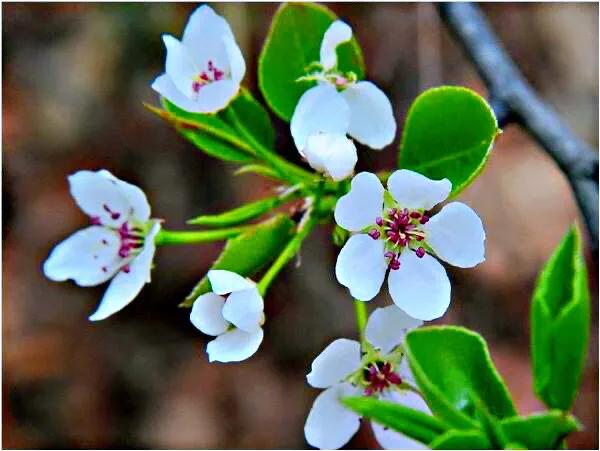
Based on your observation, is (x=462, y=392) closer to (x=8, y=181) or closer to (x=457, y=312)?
(x=457, y=312)

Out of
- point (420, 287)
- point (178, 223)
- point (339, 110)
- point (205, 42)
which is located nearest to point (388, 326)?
point (420, 287)

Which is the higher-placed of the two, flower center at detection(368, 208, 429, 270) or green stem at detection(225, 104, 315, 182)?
green stem at detection(225, 104, 315, 182)

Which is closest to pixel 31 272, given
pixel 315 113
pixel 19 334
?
pixel 19 334

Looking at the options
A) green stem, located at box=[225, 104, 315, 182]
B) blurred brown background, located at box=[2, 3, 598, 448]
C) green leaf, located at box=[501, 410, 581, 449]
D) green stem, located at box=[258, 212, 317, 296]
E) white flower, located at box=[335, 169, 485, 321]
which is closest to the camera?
green leaf, located at box=[501, 410, 581, 449]

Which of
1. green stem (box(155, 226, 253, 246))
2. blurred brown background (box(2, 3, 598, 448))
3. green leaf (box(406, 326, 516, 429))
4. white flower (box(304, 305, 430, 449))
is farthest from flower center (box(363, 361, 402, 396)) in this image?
blurred brown background (box(2, 3, 598, 448))

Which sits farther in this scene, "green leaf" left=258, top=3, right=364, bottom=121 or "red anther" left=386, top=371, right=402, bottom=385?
"green leaf" left=258, top=3, right=364, bottom=121

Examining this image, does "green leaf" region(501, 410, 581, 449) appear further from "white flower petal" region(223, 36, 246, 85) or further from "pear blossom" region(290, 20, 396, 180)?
"white flower petal" region(223, 36, 246, 85)

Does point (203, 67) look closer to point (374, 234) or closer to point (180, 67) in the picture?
point (180, 67)
